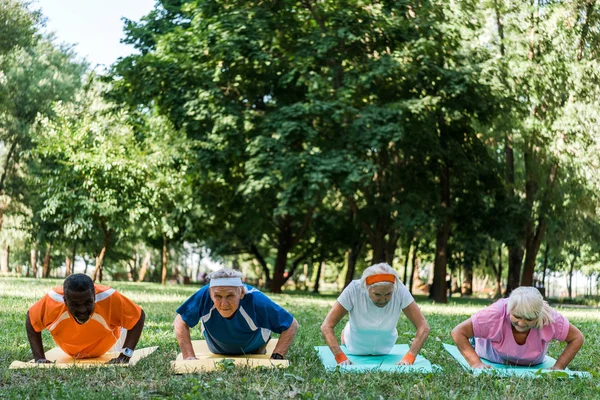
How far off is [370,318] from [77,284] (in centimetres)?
297

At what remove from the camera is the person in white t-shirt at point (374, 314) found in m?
6.93

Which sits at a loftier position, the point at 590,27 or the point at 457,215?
the point at 590,27

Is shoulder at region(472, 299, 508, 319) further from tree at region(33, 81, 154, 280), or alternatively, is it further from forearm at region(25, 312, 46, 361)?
tree at region(33, 81, 154, 280)

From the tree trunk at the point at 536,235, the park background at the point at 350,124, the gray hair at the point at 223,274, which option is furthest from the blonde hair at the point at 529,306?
the tree trunk at the point at 536,235

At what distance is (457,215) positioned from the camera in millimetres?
26656

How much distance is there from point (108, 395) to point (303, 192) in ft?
52.3

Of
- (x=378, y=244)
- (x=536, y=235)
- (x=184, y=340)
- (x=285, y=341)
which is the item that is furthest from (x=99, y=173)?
(x=285, y=341)

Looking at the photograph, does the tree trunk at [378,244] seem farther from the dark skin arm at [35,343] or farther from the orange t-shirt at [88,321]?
the dark skin arm at [35,343]

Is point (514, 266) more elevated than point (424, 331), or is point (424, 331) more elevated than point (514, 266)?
point (514, 266)

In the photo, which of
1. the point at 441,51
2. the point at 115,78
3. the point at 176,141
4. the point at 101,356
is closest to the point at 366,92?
the point at 441,51

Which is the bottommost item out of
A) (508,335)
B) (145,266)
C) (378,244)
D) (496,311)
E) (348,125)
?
(145,266)

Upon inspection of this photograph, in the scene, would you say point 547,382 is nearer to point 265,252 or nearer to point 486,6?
point 486,6

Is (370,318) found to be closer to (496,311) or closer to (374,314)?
(374,314)

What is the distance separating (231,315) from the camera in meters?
6.75
